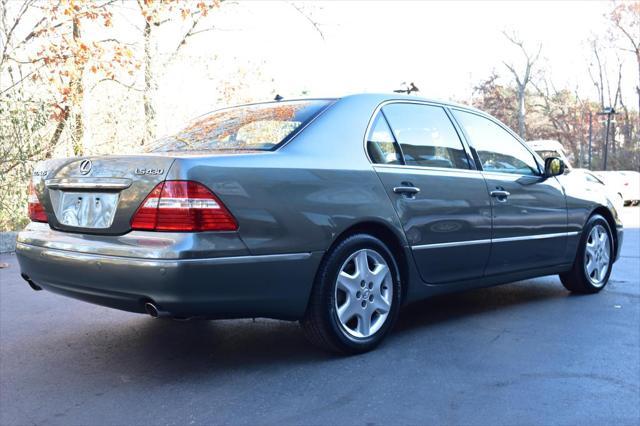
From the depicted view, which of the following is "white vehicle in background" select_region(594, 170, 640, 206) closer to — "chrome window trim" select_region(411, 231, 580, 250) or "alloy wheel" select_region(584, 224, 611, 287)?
"alloy wheel" select_region(584, 224, 611, 287)

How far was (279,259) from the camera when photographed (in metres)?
3.64

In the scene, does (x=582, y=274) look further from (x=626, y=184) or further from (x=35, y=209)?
(x=626, y=184)

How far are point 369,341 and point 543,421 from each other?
1.26m

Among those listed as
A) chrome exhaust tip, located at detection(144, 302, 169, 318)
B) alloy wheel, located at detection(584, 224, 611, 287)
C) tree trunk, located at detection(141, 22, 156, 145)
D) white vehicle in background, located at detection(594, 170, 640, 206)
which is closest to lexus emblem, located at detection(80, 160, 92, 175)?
chrome exhaust tip, located at detection(144, 302, 169, 318)

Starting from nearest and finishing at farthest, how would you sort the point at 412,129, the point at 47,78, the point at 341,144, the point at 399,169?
the point at 341,144 → the point at 399,169 → the point at 412,129 → the point at 47,78

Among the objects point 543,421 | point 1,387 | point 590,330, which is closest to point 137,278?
point 1,387

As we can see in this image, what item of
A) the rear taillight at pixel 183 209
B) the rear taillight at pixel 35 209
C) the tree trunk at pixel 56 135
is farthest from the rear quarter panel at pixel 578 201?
the tree trunk at pixel 56 135

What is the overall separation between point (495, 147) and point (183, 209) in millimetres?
2789

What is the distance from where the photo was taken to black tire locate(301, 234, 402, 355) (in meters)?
3.86

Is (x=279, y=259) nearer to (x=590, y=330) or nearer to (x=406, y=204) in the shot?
(x=406, y=204)

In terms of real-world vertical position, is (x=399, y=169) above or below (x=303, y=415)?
above

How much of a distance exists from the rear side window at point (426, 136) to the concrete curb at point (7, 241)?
6.54 meters

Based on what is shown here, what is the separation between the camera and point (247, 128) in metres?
4.26

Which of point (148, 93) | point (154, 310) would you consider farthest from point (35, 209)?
point (148, 93)
